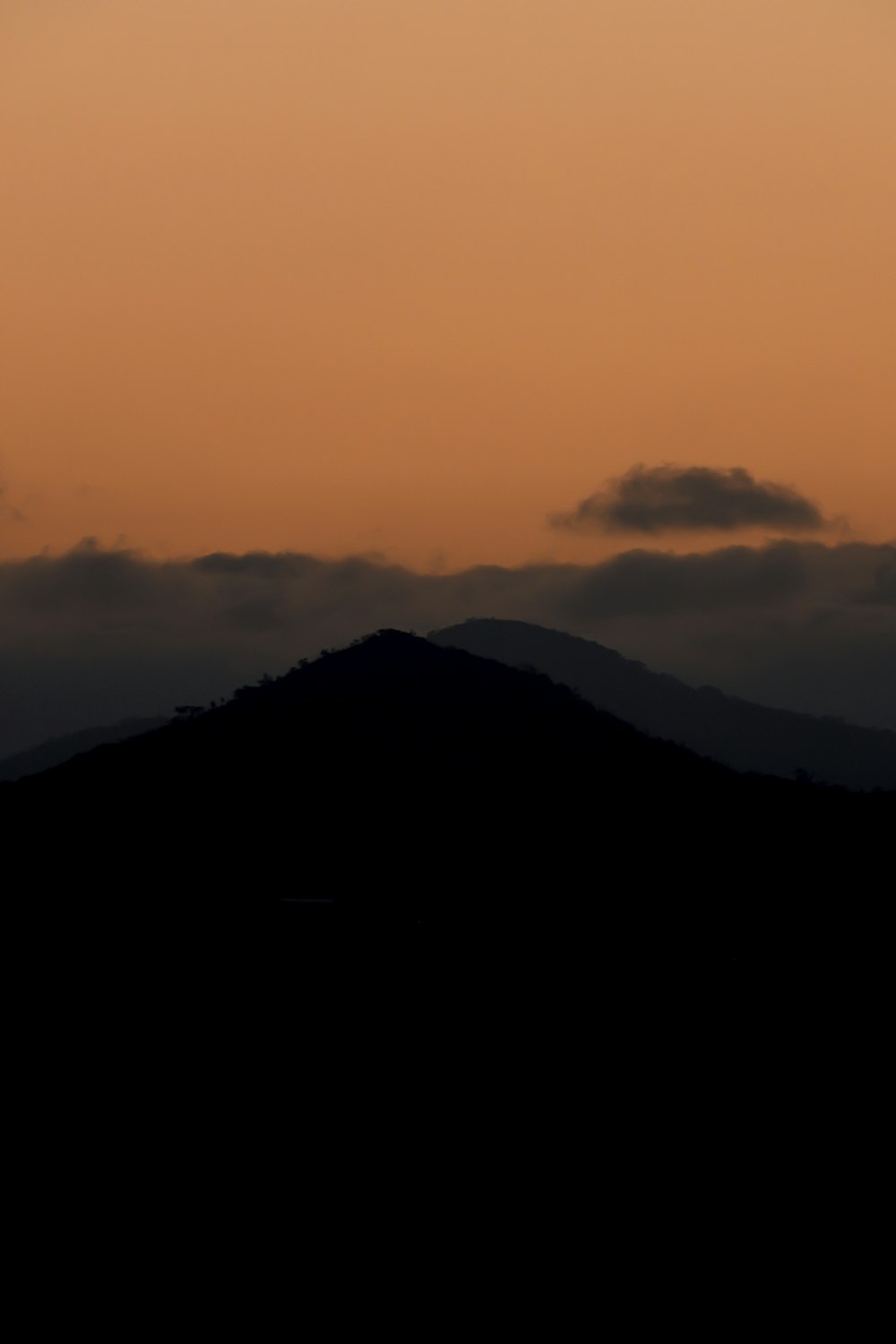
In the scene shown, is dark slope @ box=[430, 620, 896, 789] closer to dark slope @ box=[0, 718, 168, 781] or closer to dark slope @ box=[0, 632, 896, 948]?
dark slope @ box=[0, 718, 168, 781]

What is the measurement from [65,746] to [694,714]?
7045cm

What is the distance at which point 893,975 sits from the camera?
131 ft

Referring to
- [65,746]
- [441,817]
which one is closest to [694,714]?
[65,746]

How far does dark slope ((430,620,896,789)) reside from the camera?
17188 cm

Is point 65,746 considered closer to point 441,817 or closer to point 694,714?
point 694,714

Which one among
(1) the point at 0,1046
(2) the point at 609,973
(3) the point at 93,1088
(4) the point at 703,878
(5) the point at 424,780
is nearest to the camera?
(3) the point at 93,1088

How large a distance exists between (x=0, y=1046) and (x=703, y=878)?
22.2 meters

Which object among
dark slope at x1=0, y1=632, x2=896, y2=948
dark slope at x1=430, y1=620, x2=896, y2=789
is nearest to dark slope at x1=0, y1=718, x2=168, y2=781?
dark slope at x1=430, y1=620, x2=896, y2=789

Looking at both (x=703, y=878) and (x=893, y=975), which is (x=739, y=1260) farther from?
(x=703, y=878)

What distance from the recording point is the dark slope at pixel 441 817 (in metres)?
46.5

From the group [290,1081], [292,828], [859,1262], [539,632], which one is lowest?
[859,1262]

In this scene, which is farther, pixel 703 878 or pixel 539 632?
pixel 539 632

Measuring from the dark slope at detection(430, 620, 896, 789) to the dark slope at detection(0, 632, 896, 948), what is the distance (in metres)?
111

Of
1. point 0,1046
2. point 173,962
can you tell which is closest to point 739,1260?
point 0,1046
